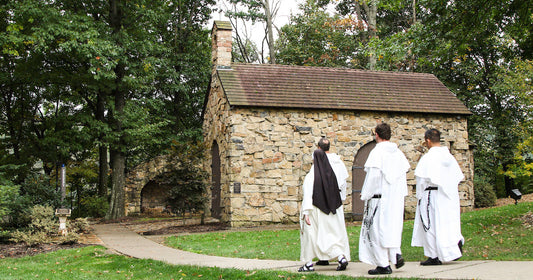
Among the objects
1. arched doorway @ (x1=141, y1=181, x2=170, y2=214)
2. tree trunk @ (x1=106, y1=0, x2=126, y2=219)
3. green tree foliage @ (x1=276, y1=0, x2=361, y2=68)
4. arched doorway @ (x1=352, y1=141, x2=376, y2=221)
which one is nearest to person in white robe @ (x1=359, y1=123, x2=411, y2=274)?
arched doorway @ (x1=352, y1=141, x2=376, y2=221)

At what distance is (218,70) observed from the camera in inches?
662

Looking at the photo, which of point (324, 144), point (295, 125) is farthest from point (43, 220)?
point (324, 144)

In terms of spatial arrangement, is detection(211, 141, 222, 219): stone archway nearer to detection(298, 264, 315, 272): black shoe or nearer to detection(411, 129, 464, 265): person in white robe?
detection(298, 264, 315, 272): black shoe

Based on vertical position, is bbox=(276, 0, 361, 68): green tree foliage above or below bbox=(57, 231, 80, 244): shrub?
above

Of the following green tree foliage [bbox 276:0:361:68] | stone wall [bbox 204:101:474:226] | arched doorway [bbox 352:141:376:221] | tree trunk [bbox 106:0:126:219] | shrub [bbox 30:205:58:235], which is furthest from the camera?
green tree foliage [bbox 276:0:361:68]

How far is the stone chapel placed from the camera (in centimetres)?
1544

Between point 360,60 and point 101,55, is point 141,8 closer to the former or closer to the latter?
point 101,55

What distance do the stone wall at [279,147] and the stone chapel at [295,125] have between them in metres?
0.03

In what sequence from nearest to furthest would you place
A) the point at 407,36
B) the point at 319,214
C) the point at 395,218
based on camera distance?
the point at 395,218
the point at 319,214
the point at 407,36

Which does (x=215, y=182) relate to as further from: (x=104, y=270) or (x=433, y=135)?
(x=433, y=135)

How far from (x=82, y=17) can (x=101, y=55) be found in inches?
69.7

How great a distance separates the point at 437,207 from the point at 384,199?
102 cm

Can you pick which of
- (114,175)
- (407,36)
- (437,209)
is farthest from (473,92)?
(437,209)

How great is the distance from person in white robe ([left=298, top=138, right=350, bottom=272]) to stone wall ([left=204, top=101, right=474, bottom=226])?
820cm
